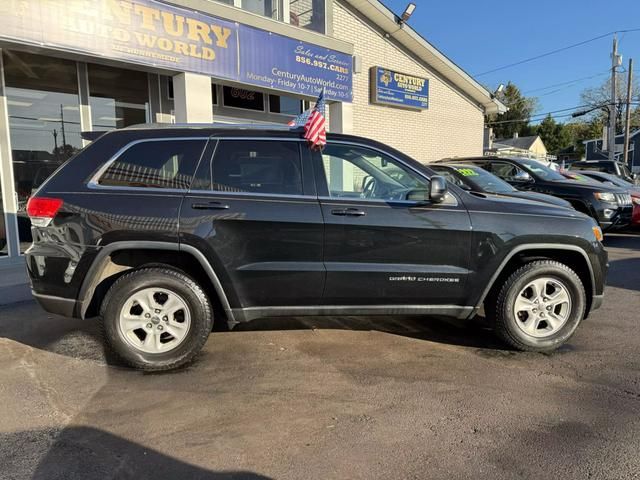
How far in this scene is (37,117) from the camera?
25.9 ft

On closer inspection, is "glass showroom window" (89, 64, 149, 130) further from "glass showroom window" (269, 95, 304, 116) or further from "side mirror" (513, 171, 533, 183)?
"side mirror" (513, 171, 533, 183)

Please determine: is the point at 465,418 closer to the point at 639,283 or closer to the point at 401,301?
the point at 401,301

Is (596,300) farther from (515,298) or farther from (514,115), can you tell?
(514,115)

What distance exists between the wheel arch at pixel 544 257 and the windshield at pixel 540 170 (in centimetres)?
597

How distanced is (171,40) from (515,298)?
6.59m

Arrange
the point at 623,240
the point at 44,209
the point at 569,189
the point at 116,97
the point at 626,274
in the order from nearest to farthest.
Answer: the point at 44,209 → the point at 626,274 → the point at 116,97 → the point at 569,189 → the point at 623,240

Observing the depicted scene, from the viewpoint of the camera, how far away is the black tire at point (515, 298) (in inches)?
157

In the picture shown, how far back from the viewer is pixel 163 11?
746cm

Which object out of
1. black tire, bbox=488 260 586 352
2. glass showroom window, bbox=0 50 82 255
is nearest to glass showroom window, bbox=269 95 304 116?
glass showroom window, bbox=0 50 82 255

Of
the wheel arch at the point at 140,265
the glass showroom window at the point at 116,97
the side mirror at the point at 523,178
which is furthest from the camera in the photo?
the side mirror at the point at 523,178

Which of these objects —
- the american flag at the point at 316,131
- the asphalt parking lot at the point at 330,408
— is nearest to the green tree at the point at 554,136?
the asphalt parking lot at the point at 330,408

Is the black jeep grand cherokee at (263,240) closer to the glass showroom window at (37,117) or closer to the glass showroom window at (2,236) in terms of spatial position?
the glass showroom window at (2,236)

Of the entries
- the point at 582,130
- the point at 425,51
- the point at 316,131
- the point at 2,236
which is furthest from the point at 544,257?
the point at 582,130

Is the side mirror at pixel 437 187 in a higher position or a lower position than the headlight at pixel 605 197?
higher
